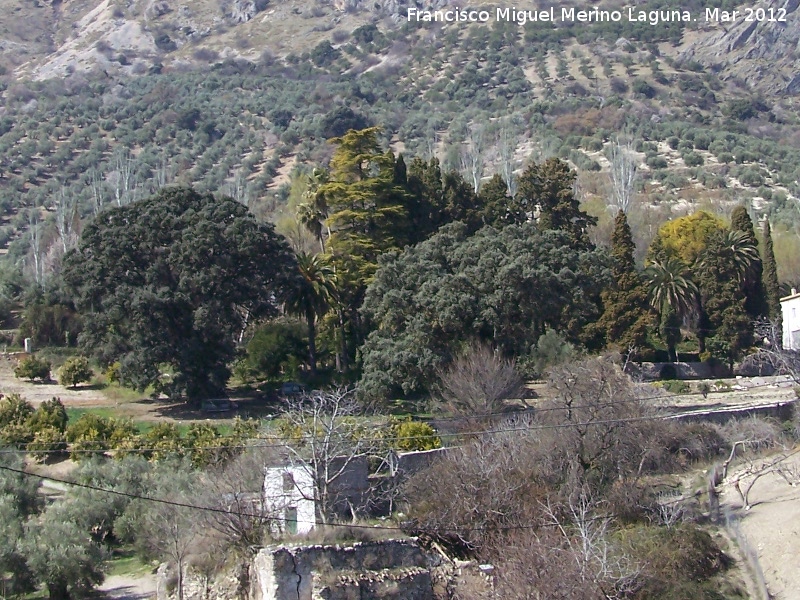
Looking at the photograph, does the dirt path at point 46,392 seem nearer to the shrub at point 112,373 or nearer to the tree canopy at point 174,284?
the shrub at point 112,373

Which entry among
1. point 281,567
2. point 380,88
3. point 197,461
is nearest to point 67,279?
point 197,461

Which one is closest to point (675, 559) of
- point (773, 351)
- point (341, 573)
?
point (341, 573)

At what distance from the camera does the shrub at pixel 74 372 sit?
155ft

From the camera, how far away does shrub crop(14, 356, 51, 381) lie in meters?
48.2

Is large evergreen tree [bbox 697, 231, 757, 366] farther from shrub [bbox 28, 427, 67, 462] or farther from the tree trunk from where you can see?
the tree trunk

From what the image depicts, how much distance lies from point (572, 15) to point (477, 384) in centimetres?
12258

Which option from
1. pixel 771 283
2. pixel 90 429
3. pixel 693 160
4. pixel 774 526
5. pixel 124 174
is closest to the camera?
pixel 774 526

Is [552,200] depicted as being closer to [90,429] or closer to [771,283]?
[771,283]

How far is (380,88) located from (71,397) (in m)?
98.6

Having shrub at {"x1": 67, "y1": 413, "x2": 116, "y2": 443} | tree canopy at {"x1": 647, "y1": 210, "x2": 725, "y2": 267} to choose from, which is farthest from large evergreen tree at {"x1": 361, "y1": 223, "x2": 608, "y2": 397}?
tree canopy at {"x1": 647, "y1": 210, "x2": 725, "y2": 267}

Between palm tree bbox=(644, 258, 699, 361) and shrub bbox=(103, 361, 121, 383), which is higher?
palm tree bbox=(644, 258, 699, 361)

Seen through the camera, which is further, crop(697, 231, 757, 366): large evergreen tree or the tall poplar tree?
the tall poplar tree

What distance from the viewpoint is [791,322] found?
163 ft

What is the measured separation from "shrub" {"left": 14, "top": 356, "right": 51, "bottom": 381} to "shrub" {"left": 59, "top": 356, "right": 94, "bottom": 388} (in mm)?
1292
